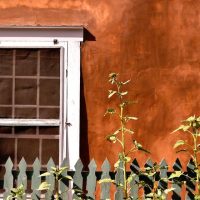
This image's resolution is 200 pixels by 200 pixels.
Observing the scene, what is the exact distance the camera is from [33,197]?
5.43 meters

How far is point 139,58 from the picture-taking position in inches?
258

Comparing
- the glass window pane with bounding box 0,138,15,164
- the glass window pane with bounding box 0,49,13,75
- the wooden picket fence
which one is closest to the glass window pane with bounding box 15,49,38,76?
the glass window pane with bounding box 0,49,13,75

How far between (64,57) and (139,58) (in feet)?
3.05

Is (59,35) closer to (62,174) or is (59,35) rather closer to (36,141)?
(36,141)

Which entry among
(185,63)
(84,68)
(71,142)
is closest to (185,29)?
(185,63)

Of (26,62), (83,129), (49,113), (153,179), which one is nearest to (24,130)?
(49,113)

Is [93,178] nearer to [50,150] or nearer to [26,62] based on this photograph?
[50,150]

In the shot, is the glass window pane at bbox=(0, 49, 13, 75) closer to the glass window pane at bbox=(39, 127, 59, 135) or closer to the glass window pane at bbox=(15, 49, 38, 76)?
the glass window pane at bbox=(15, 49, 38, 76)

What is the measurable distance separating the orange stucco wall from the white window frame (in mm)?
111

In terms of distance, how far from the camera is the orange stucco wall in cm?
652

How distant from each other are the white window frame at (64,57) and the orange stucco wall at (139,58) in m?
0.11

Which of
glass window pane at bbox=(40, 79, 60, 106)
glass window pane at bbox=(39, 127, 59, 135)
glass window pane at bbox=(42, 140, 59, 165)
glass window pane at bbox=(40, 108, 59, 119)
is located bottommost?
glass window pane at bbox=(42, 140, 59, 165)

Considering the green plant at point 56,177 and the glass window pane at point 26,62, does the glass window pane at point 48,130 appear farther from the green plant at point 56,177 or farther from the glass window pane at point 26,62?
the green plant at point 56,177

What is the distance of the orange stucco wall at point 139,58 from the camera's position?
652 centimetres
